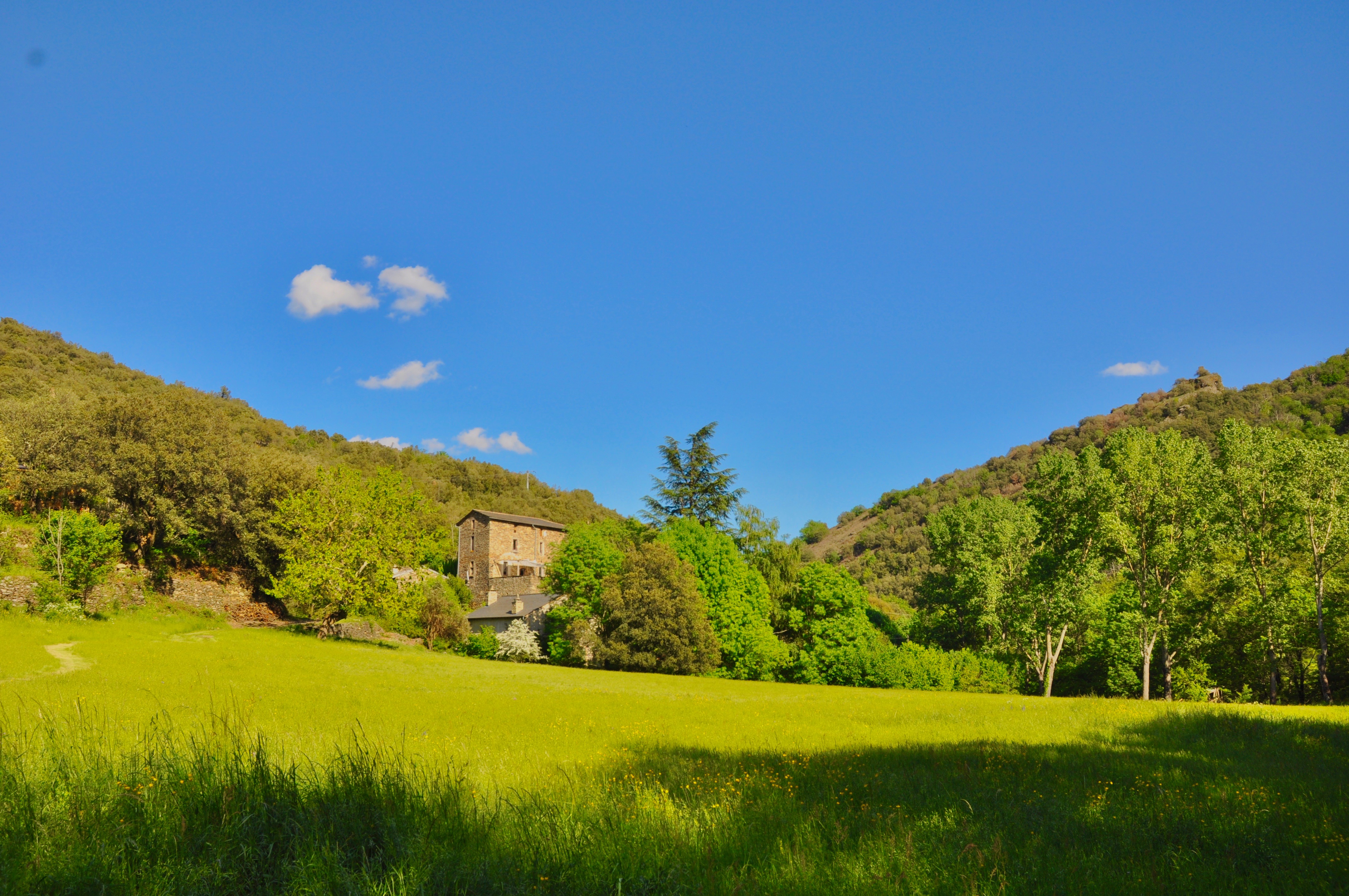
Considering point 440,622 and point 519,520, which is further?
point 519,520

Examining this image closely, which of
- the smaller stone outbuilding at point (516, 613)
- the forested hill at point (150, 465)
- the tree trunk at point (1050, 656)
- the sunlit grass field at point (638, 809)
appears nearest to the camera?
the sunlit grass field at point (638, 809)

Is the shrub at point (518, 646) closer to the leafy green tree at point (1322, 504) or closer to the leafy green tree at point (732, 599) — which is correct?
the leafy green tree at point (732, 599)

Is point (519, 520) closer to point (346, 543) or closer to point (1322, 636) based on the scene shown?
point (346, 543)

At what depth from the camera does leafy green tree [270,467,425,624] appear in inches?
1597

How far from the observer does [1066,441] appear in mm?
132875

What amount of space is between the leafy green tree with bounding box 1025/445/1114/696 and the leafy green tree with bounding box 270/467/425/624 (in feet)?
130

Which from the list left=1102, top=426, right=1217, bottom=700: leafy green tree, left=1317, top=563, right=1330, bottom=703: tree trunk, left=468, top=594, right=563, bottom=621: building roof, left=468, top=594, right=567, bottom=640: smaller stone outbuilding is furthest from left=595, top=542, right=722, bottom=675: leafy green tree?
left=1317, top=563, right=1330, bottom=703: tree trunk

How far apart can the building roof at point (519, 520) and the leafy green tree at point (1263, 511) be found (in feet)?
185

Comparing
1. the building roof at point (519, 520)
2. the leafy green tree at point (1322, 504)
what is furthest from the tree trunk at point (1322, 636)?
the building roof at point (519, 520)

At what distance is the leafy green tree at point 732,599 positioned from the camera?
50.2 metres

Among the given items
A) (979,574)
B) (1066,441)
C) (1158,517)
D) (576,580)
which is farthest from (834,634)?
(1066,441)

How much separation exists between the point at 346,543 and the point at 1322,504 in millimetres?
54140

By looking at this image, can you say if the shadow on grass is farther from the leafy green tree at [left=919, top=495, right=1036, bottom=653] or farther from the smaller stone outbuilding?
the smaller stone outbuilding

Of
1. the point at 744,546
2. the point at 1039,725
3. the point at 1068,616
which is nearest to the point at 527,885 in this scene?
the point at 1039,725
